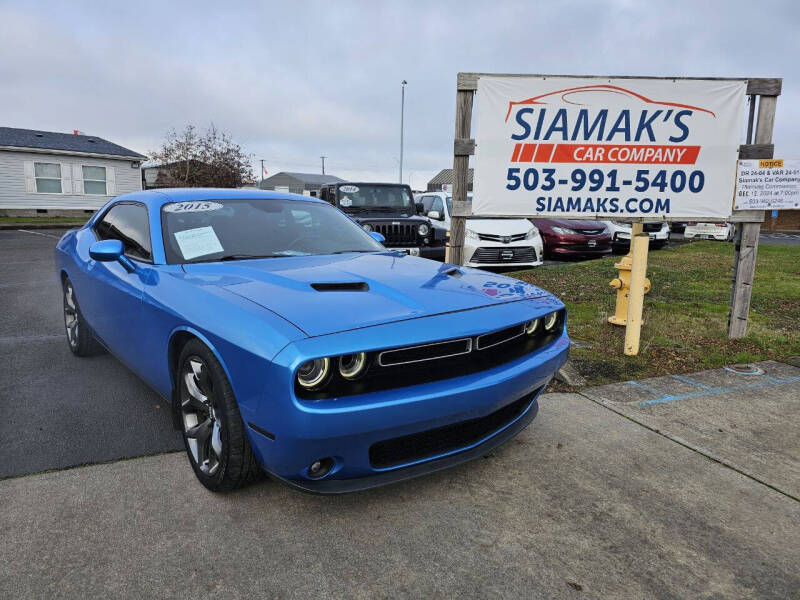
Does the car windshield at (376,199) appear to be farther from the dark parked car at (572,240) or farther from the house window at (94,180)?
the house window at (94,180)

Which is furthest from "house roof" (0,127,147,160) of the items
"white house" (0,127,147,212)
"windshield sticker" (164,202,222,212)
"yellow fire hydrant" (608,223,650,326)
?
"yellow fire hydrant" (608,223,650,326)

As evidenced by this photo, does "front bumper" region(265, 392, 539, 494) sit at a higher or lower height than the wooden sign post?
lower

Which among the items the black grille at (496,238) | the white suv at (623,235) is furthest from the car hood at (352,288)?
the white suv at (623,235)

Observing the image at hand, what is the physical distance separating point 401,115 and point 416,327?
41.1 metres

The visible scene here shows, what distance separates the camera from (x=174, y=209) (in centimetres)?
332

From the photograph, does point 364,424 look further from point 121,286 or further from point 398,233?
point 398,233

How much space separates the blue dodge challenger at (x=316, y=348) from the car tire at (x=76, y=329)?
117cm

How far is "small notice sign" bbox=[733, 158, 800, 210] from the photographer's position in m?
4.60

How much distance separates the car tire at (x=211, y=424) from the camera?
7.28 feet

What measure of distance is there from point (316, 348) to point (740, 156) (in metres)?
4.45

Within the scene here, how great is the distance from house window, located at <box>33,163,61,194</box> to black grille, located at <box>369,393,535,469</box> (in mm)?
27930

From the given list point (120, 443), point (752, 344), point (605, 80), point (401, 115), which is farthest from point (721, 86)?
point (401, 115)

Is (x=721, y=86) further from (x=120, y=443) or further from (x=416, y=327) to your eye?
(x=120, y=443)

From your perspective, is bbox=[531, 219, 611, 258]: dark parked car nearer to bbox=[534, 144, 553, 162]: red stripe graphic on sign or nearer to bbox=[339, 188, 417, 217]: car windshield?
bbox=[339, 188, 417, 217]: car windshield
